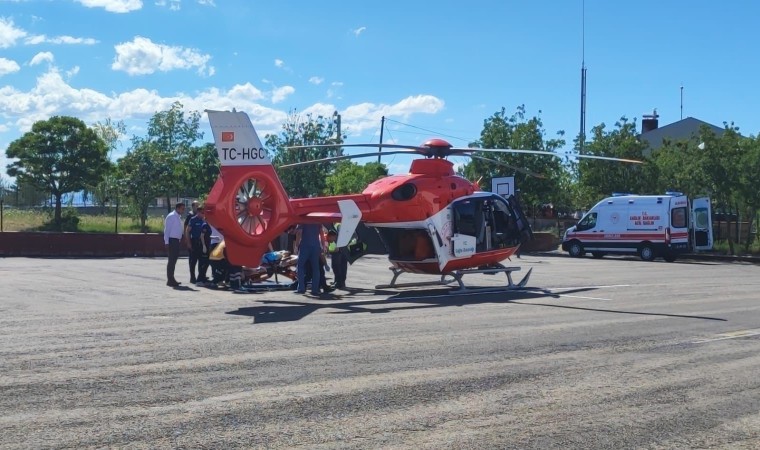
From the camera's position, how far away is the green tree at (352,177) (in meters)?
40.1

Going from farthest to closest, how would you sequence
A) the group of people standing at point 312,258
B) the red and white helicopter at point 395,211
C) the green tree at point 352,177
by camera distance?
the green tree at point 352,177, the group of people standing at point 312,258, the red and white helicopter at point 395,211

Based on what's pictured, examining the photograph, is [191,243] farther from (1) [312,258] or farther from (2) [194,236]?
(1) [312,258]

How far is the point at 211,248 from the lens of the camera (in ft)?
60.0

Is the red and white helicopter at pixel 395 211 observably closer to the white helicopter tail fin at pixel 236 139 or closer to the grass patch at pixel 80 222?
the white helicopter tail fin at pixel 236 139

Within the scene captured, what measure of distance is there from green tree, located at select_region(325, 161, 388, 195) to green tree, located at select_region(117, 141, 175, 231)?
26.3 feet

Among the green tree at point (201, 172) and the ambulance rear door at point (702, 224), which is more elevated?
the green tree at point (201, 172)

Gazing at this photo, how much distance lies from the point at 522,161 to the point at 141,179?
1885 cm

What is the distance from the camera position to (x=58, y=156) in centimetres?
3503

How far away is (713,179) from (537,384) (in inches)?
1241

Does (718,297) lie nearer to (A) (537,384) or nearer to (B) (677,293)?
(B) (677,293)

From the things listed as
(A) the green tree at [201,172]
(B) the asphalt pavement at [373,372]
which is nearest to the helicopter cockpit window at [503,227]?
(B) the asphalt pavement at [373,372]

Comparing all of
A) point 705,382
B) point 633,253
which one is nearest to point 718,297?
point 705,382

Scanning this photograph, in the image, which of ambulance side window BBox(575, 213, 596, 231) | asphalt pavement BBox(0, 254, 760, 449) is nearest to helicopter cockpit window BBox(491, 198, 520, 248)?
asphalt pavement BBox(0, 254, 760, 449)

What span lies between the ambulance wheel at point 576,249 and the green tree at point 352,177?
970 cm
